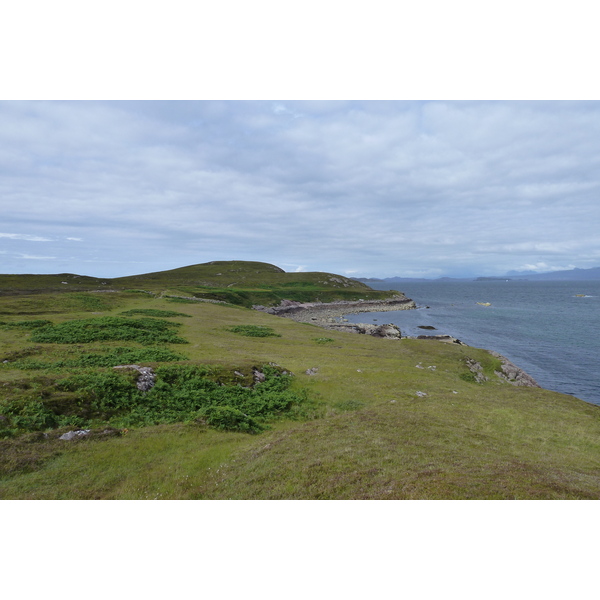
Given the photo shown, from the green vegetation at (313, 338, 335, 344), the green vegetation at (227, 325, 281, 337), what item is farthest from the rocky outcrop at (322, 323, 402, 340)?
the green vegetation at (227, 325, 281, 337)

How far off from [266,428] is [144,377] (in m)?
8.65

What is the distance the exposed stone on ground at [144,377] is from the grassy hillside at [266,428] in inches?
19.0

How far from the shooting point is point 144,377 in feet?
65.1

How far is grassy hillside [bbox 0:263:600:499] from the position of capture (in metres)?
11.0

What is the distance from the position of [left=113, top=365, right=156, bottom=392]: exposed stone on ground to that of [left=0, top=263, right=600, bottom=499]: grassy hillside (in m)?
0.48

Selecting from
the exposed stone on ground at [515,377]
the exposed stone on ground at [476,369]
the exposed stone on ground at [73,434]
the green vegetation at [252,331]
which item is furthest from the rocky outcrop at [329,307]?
the exposed stone on ground at [73,434]

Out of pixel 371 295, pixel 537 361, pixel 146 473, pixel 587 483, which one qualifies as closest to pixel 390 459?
pixel 587 483

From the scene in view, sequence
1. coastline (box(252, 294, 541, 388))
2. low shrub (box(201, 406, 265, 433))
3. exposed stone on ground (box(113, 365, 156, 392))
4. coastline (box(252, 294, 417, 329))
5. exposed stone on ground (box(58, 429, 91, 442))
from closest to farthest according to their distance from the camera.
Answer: exposed stone on ground (box(58, 429, 91, 442)) < low shrub (box(201, 406, 265, 433)) < exposed stone on ground (box(113, 365, 156, 392)) < coastline (box(252, 294, 541, 388)) < coastline (box(252, 294, 417, 329))

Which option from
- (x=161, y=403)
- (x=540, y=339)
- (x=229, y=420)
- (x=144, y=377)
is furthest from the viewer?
(x=540, y=339)

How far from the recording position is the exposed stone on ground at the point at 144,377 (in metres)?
19.2

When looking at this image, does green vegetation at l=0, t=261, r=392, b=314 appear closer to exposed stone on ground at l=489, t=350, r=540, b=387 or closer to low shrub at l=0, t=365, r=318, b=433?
low shrub at l=0, t=365, r=318, b=433

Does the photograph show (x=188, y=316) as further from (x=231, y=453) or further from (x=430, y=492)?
(x=430, y=492)

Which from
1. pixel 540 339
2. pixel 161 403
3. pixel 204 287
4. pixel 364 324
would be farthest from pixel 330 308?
pixel 161 403

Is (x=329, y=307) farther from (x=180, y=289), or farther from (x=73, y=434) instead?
(x=73, y=434)
